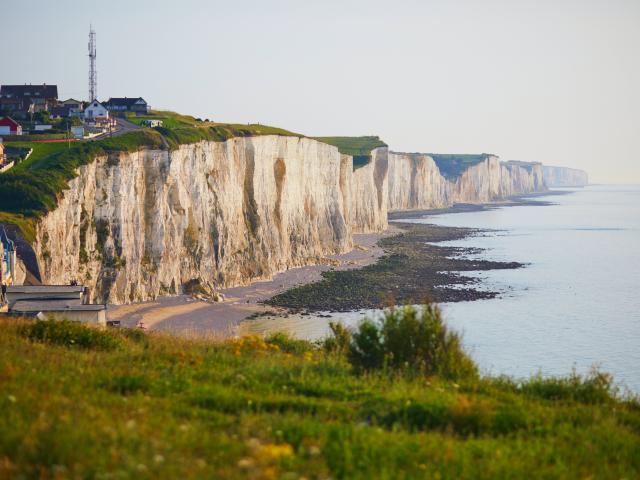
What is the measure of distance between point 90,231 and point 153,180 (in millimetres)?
7420

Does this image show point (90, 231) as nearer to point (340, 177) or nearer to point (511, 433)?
point (511, 433)

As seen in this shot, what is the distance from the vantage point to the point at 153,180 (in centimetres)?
5188

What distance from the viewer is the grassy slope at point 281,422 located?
6.82 metres

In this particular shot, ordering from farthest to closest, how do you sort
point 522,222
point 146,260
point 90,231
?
1. point 522,222
2. point 146,260
3. point 90,231

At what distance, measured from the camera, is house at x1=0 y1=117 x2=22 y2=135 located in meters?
63.9

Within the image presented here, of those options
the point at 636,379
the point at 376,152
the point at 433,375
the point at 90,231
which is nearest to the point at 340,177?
the point at 376,152

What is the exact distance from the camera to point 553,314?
50344 mm

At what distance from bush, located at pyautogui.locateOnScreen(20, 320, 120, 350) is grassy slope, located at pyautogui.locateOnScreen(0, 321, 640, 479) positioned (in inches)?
53.0

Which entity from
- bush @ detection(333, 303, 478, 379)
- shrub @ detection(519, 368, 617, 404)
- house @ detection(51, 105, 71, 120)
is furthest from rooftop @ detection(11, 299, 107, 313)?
house @ detection(51, 105, 71, 120)

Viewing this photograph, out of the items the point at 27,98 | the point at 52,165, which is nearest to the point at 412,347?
the point at 52,165

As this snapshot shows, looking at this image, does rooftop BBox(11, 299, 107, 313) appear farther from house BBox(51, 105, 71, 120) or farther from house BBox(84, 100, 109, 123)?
house BBox(51, 105, 71, 120)

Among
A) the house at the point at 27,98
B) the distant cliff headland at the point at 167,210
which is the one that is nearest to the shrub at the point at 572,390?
the distant cliff headland at the point at 167,210

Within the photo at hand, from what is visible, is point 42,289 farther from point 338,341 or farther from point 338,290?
point 338,290

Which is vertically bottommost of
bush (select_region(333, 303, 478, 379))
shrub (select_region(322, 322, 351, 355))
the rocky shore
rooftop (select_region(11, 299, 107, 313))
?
the rocky shore
